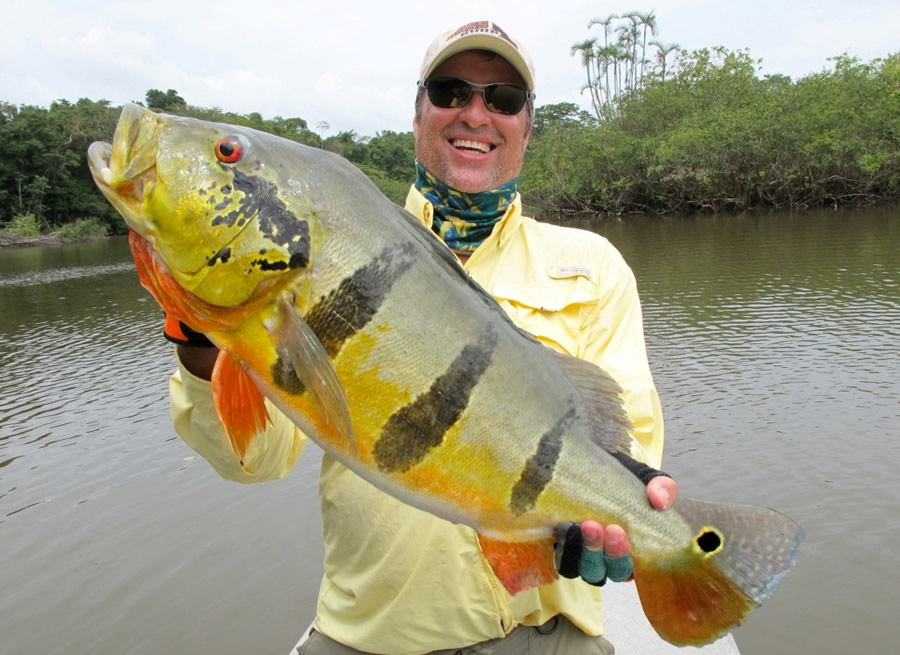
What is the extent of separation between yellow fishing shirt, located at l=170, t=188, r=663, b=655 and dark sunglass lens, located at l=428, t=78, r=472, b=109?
0.92 meters

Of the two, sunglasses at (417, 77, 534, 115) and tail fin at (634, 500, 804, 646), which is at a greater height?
sunglasses at (417, 77, 534, 115)

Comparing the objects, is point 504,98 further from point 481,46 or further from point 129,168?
point 129,168

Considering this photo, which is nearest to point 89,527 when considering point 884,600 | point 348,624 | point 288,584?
point 288,584

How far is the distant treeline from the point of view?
38.5 m

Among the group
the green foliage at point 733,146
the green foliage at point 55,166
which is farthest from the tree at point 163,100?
the green foliage at point 733,146

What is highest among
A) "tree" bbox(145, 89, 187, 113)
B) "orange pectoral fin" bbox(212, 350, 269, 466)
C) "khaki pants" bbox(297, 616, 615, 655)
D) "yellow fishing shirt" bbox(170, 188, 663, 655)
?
"tree" bbox(145, 89, 187, 113)

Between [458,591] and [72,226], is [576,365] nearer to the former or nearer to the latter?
[458,591]

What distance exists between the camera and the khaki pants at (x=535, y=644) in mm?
2463

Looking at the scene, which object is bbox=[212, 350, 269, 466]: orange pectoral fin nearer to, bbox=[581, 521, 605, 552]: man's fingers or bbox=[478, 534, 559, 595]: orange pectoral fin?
bbox=[478, 534, 559, 595]: orange pectoral fin

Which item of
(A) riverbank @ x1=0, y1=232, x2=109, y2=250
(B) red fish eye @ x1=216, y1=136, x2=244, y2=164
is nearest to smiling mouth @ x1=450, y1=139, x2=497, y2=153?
(B) red fish eye @ x1=216, y1=136, x2=244, y2=164

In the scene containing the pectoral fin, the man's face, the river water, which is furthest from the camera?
the river water

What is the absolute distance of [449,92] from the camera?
2.99m

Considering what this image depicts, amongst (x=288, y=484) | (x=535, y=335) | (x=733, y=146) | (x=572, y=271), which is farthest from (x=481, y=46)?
(x=733, y=146)

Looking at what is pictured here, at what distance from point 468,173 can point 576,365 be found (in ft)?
4.01
